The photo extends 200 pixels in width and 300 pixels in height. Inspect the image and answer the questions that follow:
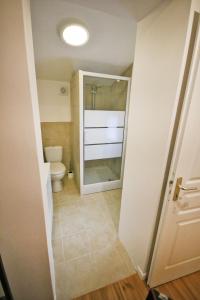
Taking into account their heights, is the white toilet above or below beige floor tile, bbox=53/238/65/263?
above

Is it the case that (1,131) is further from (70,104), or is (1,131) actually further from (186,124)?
(70,104)

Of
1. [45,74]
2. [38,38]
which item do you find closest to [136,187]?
[38,38]

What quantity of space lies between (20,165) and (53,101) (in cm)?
236

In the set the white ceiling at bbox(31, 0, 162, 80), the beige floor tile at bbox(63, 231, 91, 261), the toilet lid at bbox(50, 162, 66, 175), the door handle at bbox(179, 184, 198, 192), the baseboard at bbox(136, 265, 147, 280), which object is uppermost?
the white ceiling at bbox(31, 0, 162, 80)

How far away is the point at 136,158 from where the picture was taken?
129 centimetres

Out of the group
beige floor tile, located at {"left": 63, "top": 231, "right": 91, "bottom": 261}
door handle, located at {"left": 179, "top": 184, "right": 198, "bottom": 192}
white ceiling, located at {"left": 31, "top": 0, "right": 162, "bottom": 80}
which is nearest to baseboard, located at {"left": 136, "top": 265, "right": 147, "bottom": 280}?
beige floor tile, located at {"left": 63, "top": 231, "right": 91, "bottom": 261}

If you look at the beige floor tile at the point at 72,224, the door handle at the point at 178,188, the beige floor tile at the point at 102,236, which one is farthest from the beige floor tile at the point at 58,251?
the door handle at the point at 178,188

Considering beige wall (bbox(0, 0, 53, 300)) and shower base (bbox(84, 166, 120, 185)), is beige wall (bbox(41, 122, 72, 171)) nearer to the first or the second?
shower base (bbox(84, 166, 120, 185))

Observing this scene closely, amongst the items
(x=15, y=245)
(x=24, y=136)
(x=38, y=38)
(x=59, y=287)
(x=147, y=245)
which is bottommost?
(x=59, y=287)

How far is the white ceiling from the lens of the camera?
3.18 feet

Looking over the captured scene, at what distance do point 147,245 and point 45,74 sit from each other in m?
2.85

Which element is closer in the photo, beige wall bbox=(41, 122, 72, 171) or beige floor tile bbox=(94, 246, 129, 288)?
beige floor tile bbox=(94, 246, 129, 288)

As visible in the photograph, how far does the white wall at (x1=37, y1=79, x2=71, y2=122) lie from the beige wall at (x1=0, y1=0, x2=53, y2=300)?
7.05 ft

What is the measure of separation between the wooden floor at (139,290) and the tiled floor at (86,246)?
5 centimetres
